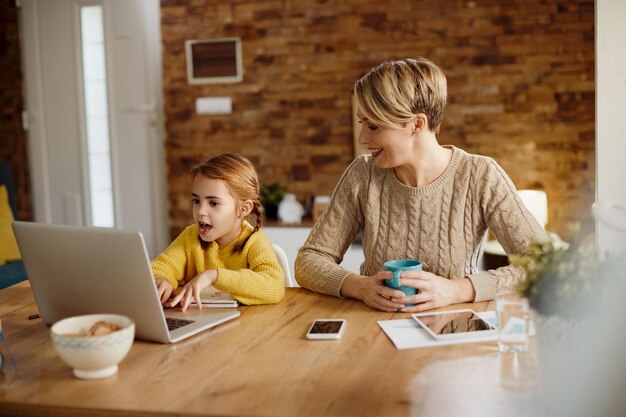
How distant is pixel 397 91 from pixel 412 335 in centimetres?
68

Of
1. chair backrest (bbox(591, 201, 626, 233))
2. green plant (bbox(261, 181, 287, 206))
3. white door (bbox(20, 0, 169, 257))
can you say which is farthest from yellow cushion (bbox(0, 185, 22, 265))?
chair backrest (bbox(591, 201, 626, 233))

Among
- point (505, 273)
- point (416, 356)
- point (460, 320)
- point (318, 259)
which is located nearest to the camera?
point (416, 356)

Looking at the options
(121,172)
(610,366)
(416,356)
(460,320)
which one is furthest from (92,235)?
(121,172)

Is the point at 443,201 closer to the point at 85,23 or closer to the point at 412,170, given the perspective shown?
the point at 412,170

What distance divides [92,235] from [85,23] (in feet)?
12.7

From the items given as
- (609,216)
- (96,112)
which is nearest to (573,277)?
(609,216)

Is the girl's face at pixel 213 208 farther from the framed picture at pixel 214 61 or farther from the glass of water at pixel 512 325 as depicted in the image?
the framed picture at pixel 214 61

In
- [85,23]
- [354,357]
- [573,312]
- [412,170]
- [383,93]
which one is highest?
[85,23]

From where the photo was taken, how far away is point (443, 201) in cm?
193

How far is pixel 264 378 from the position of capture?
121 centimetres

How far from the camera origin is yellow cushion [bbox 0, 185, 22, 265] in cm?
368

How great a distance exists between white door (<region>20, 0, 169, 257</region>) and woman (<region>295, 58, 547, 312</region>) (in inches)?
120

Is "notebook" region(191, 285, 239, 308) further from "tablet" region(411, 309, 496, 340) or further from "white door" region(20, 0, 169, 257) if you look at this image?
"white door" region(20, 0, 169, 257)

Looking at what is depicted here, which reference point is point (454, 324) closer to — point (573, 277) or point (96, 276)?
point (573, 277)
